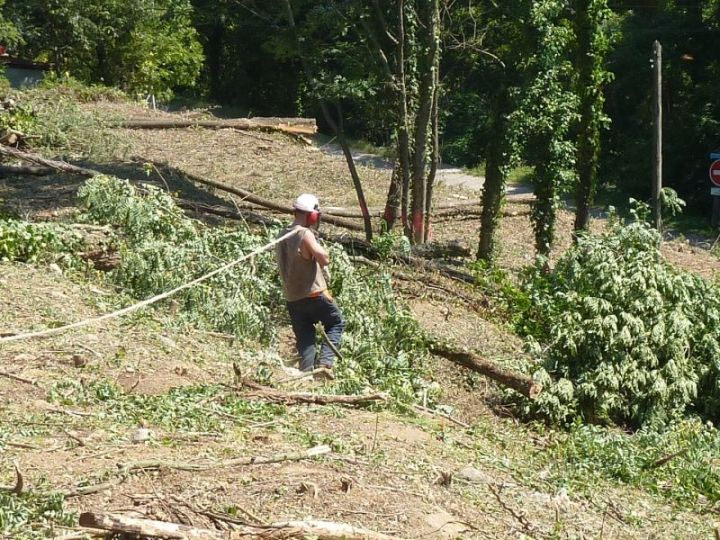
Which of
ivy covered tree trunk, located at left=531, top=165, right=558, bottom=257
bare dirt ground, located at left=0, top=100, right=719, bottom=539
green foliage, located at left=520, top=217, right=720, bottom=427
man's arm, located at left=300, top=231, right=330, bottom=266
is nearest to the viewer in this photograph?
bare dirt ground, located at left=0, top=100, right=719, bottom=539

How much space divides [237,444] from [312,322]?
3.11 meters

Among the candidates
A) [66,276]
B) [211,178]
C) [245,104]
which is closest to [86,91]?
[211,178]

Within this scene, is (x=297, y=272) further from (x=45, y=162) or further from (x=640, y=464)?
(x=45, y=162)

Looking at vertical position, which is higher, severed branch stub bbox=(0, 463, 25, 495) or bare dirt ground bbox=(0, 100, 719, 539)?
severed branch stub bbox=(0, 463, 25, 495)

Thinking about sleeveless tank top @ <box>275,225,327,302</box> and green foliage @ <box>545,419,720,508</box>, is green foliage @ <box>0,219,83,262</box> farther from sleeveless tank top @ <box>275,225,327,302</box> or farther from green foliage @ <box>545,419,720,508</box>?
green foliage @ <box>545,419,720,508</box>

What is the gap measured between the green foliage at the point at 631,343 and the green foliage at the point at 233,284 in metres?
1.26

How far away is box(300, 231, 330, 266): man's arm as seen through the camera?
8.57 m

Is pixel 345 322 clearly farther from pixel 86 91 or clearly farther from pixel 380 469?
pixel 86 91

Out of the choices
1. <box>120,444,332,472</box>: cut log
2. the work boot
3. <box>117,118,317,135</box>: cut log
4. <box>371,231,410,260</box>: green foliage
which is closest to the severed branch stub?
<box>120,444,332,472</box>: cut log

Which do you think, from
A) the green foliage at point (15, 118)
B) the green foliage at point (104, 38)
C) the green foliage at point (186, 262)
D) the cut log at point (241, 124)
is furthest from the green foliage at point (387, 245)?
the green foliage at point (104, 38)

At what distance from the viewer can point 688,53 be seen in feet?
91.1

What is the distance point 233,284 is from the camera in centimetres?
993

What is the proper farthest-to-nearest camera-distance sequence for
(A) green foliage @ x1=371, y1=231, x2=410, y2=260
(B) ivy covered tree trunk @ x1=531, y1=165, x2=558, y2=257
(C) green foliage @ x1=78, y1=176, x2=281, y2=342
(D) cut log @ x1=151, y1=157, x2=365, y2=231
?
(D) cut log @ x1=151, y1=157, x2=365, y2=231
(B) ivy covered tree trunk @ x1=531, y1=165, x2=558, y2=257
(A) green foliage @ x1=371, y1=231, x2=410, y2=260
(C) green foliage @ x1=78, y1=176, x2=281, y2=342

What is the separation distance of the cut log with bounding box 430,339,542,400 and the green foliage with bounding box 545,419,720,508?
0.60m
